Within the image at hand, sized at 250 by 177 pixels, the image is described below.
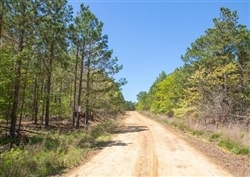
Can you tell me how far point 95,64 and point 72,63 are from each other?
2.36m

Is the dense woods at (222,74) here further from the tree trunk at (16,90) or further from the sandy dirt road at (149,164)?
the tree trunk at (16,90)

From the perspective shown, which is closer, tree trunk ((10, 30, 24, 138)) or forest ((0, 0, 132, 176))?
forest ((0, 0, 132, 176))

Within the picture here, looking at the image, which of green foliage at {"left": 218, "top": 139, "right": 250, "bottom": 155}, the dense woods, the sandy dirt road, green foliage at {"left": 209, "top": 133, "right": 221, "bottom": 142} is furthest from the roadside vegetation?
the sandy dirt road

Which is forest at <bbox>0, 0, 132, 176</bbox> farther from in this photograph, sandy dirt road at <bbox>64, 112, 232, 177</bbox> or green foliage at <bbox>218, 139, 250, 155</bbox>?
green foliage at <bbox>218, 139, 250, 155</bbox>

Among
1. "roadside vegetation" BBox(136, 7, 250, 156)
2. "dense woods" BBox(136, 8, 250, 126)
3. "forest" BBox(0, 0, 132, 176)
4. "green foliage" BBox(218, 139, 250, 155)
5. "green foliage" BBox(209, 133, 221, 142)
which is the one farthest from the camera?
"dense woods" BBox(136, 8, 250, 126)

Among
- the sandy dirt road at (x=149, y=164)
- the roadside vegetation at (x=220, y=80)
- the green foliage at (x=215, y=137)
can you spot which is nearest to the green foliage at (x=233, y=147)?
the sandy dirt road at (x=149, y=164)

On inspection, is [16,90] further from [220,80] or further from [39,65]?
[220,80]

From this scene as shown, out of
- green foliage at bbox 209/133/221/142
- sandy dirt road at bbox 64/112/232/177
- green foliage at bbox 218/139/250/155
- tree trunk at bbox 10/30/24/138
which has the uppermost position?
tree trunk at bbox 10/30/24/138

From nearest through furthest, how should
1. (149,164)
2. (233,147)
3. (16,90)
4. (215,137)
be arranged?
(149,164) → (233,147) → (16,90) → (215,137)

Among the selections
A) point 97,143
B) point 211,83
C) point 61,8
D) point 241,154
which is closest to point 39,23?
point 61,8

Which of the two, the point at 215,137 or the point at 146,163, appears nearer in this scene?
the point at 146,163

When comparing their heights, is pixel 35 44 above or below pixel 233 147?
above

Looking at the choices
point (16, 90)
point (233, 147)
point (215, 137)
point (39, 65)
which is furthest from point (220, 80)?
point (16, 90)

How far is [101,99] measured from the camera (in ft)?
90.7
